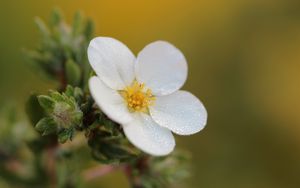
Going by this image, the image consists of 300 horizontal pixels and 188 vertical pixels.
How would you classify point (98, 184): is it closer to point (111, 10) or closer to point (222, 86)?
point (222, 86)

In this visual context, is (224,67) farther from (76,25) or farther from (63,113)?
(63,113)

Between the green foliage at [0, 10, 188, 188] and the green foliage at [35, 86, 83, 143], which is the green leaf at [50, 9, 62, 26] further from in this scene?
the green foliage at [35, 86, 83, 143]

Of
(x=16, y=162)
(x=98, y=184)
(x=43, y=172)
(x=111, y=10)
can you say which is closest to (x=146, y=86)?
(x=43, y=172)

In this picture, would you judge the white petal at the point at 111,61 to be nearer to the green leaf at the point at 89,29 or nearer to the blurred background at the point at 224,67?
the green leaf at the point at 89,29

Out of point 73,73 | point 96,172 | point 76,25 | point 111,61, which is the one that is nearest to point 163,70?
point 111,61

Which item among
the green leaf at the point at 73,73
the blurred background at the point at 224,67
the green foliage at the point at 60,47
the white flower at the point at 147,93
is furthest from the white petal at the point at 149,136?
the blurred background at the point at 224,67

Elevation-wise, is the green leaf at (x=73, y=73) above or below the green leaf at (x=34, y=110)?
above
